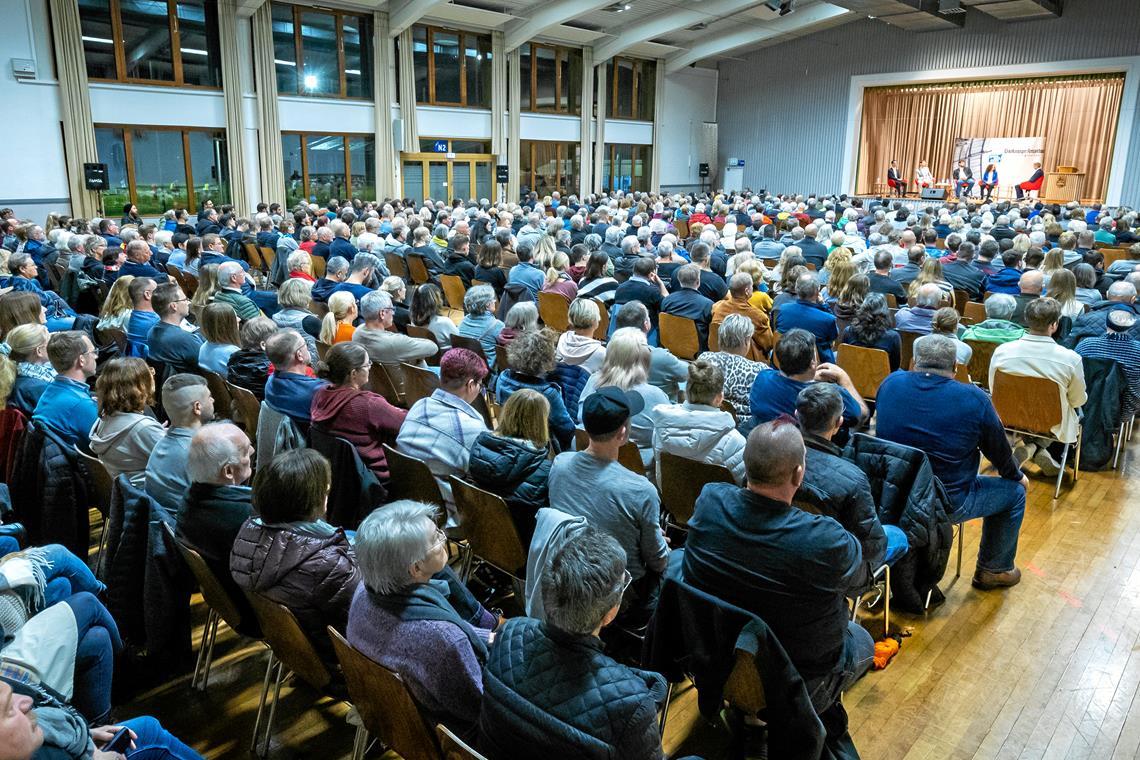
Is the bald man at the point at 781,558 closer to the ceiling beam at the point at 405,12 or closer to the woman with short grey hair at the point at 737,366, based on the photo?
the woman with short grey hair at the point at 737,366

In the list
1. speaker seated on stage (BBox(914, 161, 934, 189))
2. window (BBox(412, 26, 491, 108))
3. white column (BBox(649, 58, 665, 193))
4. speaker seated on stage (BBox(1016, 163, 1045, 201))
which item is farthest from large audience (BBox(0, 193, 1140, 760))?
white column (BBox(649, 58, 665, 193))

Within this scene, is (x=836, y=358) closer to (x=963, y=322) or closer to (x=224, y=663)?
(x=963, y=322)

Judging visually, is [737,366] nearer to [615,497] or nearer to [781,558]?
[615,497]

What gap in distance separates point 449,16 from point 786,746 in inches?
773

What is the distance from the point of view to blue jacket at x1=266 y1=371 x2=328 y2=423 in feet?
13.0

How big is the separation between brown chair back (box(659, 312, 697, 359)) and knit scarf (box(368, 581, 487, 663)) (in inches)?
181

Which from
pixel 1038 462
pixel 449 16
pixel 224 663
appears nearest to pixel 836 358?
pixel 1038 462

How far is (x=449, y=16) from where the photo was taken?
18.9m

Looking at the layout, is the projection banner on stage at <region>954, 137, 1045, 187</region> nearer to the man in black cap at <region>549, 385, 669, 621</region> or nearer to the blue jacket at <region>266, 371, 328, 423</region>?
the blue jacket at <region>266, 371, 328, 423</region>

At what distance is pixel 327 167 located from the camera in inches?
726

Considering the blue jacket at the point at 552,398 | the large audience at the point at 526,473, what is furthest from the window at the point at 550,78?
the blue jacket at the point at 552,398

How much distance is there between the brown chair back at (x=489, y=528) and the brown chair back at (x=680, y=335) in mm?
3575

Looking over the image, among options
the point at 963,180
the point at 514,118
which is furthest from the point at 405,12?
the point at 963,180

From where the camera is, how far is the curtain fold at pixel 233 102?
15812 mm
